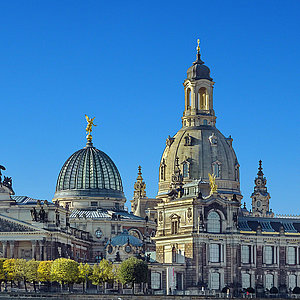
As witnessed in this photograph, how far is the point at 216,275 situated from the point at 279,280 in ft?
39.8

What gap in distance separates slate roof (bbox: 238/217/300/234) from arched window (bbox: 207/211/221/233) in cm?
578

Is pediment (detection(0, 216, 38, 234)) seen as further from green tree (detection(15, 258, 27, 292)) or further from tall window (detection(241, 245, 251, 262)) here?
tall window (detection(241, 245, 251, 262))

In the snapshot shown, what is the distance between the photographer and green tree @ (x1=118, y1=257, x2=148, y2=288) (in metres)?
151

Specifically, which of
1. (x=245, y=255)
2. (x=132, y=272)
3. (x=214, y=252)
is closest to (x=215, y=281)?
(x=214, y=252)

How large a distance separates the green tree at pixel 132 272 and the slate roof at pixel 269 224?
2522 centimetres

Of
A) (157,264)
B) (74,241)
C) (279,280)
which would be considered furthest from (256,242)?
(74,241)

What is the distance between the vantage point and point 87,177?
194 m

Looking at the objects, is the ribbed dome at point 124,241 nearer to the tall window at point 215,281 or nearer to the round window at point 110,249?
the round window at point 110,249

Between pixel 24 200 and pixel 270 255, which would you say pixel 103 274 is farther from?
pixel 270 255

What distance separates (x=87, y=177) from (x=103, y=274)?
1720 inches

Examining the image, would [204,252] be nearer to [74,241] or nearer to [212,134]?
[74,241]

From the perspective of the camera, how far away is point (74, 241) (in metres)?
175

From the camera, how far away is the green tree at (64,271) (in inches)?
5891

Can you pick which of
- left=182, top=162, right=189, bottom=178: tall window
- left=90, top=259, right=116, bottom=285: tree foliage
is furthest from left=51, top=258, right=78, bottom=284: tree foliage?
left=182, top=162, right=189, bottom=178: tall window
